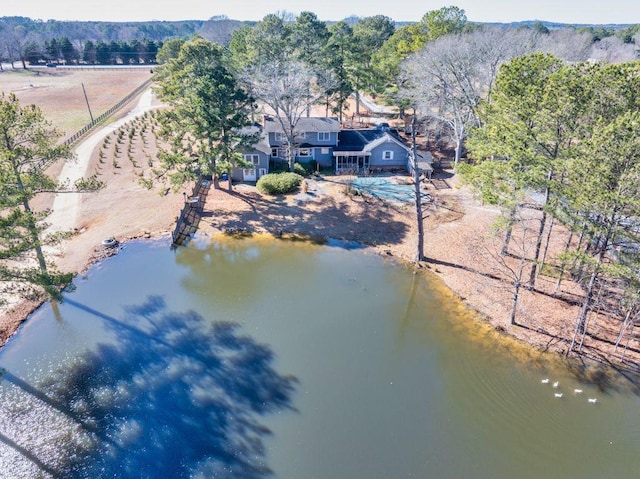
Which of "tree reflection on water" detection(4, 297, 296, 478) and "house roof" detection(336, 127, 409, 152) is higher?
"house roof" detection(336, 127, 409, 152)

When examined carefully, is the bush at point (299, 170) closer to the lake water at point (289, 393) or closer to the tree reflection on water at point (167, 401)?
the lake water at point (289, 393)

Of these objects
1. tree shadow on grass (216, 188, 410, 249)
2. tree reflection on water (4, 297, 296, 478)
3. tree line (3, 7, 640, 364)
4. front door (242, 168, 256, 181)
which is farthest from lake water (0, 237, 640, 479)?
front door (242, 168, 256, 181)

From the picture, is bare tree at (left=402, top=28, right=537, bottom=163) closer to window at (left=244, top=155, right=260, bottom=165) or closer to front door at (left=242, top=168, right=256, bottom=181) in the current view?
window at (left=244, top=155, right=260, bottom=165)

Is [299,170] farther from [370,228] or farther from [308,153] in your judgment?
[370,228]

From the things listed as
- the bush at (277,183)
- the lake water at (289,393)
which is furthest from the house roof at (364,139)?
the lake water at (289,393)

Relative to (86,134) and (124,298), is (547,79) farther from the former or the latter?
(86,134)

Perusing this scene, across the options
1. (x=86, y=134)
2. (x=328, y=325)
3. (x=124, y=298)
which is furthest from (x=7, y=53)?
(x=328, y=325)
